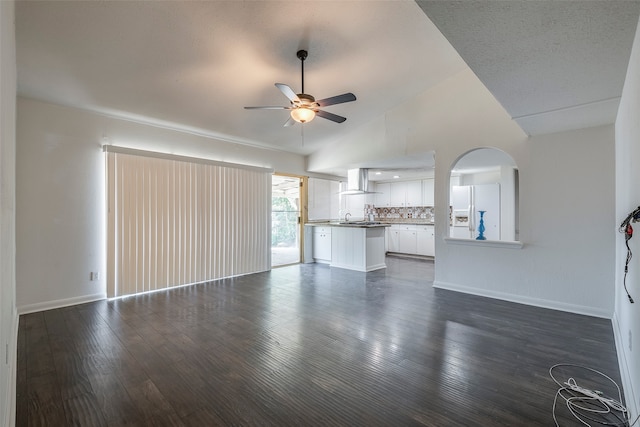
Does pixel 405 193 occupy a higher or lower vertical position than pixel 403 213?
higher

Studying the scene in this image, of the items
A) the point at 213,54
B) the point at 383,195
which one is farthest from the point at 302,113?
the point at 383,195

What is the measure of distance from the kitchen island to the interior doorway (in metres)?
0.98

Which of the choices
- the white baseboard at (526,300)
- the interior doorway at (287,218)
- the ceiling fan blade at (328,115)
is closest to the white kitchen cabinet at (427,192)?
the interior doorway at (287,218)

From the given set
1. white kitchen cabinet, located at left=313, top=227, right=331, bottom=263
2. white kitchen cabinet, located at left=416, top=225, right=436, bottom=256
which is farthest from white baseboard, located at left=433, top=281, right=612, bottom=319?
white kitchen cabinet, located at left=416, top=225, right=436, bottom=256

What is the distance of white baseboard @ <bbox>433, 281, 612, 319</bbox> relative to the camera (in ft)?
11.2

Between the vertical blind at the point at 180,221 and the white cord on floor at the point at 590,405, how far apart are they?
4744 millimetres

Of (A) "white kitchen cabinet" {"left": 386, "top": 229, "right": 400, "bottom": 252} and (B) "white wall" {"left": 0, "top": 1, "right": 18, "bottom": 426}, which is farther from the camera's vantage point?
(A) "white kitchen cabinet" {"left": 386, "top": 229, "right": 400, "bottom": 252}

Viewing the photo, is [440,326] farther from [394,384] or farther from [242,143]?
[242,143]

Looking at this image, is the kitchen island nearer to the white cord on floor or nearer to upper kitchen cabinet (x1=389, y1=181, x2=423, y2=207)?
upper kitchen cabinet (x1=389, y1=181, x2=423, y2=207)

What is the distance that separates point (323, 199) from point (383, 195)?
8.22 feet

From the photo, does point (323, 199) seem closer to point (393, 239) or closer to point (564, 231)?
point (393, 239)

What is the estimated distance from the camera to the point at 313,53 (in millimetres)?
3436

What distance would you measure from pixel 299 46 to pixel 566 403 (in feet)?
12.2

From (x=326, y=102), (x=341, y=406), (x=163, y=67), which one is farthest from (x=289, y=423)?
(x=163, y=67)
